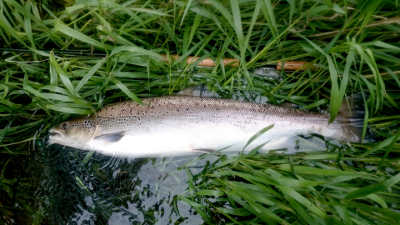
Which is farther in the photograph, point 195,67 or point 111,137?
point 195,67

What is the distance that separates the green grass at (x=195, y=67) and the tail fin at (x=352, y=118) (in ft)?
0.27

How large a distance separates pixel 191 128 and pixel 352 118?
1302 millimetres

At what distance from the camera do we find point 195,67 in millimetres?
2385

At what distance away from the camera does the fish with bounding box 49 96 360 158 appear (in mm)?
2133

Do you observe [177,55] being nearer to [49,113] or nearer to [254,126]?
[254,126]

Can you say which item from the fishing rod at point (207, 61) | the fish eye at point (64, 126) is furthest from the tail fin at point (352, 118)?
the fish eye at point (64, 126)

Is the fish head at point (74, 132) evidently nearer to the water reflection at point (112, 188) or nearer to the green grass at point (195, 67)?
the green grass at point (195, 67)

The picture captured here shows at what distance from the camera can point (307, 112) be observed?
2195 mm

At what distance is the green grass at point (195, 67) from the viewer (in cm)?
207

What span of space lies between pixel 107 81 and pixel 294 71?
Answer: 5.23ft

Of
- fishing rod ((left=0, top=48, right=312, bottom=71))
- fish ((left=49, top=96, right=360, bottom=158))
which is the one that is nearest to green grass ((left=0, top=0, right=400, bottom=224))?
fishing rod ((left=0, top=48, right=312, bottom=71))

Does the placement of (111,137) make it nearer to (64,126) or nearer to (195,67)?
(64,126)

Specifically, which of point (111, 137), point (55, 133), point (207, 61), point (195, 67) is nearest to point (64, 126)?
point (55, 133)

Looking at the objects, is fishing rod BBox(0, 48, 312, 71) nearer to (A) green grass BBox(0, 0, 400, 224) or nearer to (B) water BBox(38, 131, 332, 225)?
(A) green grass BBox(0, 0, 400, 224)
